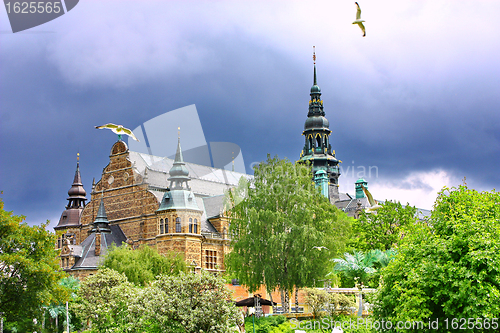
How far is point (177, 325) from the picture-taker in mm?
27156

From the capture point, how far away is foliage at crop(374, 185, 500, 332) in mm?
21797

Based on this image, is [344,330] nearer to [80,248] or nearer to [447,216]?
[447,216]

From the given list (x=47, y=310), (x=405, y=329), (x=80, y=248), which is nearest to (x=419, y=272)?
(x=405, y=329)

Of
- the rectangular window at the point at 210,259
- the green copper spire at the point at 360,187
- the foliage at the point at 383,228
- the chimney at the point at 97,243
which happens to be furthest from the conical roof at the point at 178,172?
the green copper spire at the point at 360,187

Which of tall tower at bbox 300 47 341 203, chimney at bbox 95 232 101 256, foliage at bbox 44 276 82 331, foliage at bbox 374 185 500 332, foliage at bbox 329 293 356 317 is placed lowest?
foliage at bbox 44 276 82 331

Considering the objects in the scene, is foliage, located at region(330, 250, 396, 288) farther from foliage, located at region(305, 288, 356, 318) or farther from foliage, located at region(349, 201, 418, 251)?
foliage, located at region(349, 201, 418, 251)

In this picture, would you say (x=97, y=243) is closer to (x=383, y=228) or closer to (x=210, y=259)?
(x=210, y=259)

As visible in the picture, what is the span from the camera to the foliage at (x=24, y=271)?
34312 mm

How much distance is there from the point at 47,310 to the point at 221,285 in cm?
2159

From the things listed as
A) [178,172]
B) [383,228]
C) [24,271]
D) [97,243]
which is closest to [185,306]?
[24,271]

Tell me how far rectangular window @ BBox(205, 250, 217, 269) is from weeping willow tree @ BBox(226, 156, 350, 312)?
67.8 feet

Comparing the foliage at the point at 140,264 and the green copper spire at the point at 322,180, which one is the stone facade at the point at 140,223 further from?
the green copper spire at the point at 322,180

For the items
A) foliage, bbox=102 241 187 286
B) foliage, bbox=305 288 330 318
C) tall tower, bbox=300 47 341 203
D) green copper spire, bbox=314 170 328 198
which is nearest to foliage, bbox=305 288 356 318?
foliage, bbox=305 288 330 318

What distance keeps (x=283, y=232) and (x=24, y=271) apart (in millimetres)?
17653
